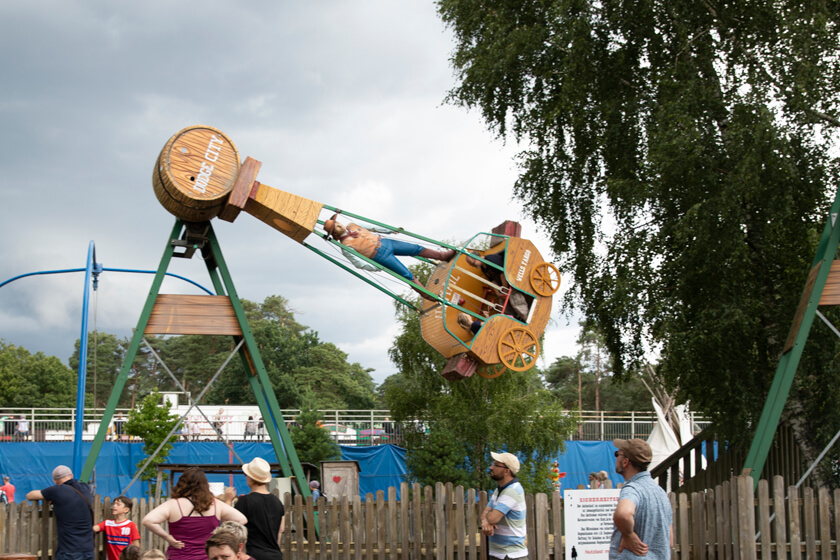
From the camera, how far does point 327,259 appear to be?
8.51 meters

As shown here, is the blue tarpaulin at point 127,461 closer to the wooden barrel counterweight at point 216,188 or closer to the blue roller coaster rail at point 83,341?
the blue roller coaster rail at point 83,341

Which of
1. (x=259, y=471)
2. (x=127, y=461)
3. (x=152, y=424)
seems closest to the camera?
(x=259, y=471)

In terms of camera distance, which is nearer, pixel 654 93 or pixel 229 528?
pixel 229 528

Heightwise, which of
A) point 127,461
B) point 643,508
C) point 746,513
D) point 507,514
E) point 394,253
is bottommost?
point 127,461

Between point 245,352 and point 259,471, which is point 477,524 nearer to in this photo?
point 245,352

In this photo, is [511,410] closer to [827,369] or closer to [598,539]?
[827,369]

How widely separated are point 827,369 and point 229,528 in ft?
30.4

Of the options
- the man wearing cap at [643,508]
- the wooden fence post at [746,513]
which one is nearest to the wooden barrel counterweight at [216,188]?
the man wearing cap at [643,508]

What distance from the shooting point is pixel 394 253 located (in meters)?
8.70


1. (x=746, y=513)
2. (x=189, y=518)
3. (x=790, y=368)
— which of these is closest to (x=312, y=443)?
(x=746, y=513)

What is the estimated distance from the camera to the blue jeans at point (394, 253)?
28.1ft

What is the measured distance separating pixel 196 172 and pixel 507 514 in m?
4.64

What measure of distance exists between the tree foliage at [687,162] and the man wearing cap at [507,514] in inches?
230

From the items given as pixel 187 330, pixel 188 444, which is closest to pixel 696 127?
pixel 187 330
